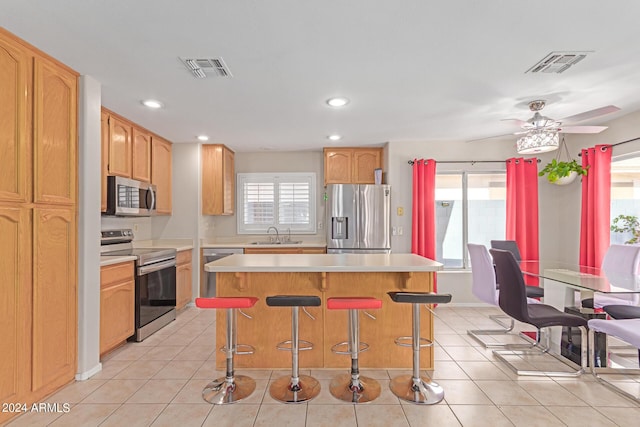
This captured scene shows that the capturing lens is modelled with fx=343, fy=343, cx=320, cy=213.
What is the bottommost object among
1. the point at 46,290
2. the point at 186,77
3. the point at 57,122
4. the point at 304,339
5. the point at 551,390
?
the point at 551,390

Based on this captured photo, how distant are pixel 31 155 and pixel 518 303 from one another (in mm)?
3773

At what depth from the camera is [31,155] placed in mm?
2287

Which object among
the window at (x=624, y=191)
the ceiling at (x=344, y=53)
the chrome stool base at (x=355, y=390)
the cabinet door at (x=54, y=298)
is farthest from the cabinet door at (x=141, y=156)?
the window at (x=624, y=191)

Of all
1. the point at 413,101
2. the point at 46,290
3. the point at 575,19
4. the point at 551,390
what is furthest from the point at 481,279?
A: the point at 46,290

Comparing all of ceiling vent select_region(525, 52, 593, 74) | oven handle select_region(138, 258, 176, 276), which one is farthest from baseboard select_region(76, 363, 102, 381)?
ceiling vent select_region(525, 52, 593, 74)

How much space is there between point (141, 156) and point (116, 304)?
1.89 m

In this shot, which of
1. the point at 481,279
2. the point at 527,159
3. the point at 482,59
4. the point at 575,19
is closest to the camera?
the point at 575,19

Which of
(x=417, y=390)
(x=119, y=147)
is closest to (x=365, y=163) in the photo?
(x=119, y=147)

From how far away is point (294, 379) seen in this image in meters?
2.44

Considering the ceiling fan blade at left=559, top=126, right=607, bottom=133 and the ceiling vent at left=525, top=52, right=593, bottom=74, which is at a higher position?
the ceiling vent at left=525, top=52, right=593, bottom=74

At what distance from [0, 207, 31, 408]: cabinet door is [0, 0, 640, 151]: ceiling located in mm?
1199

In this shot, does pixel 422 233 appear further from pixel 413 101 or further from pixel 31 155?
pixel 31 155

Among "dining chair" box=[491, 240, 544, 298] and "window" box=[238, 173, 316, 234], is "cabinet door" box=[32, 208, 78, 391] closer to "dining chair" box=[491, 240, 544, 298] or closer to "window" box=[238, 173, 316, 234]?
"window" box=[238, 173, 316, 234]

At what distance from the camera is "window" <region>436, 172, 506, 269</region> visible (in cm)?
502
